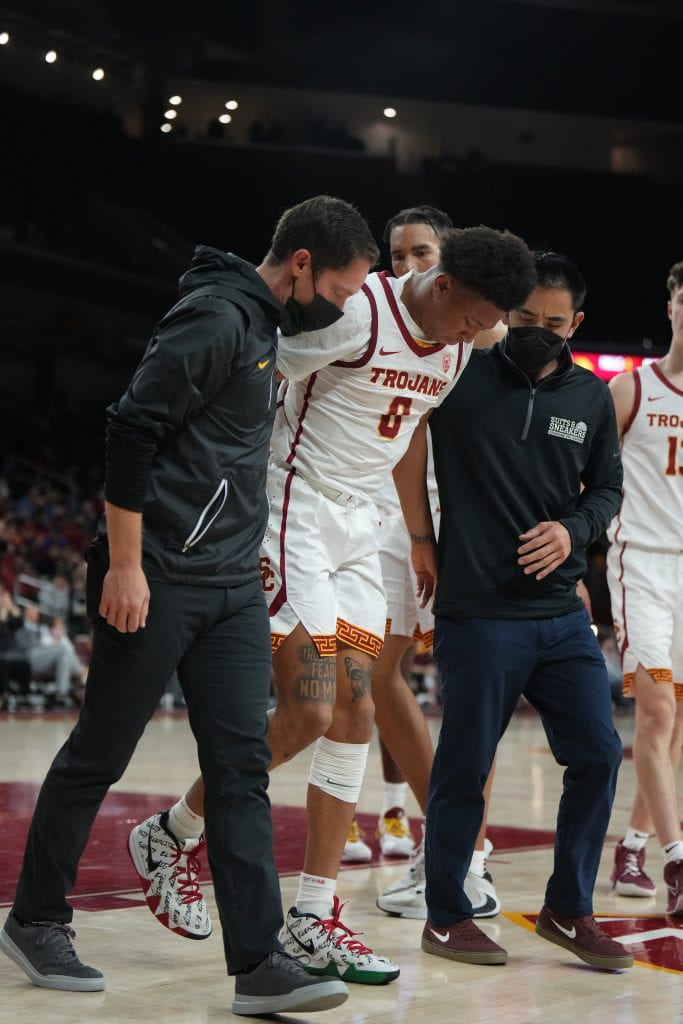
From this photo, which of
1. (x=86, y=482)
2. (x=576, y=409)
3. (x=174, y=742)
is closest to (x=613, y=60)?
(x=86, y=482)

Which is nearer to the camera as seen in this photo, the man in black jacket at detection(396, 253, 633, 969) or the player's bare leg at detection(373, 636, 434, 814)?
the man in black jacket at detection(396, 253, 633, 969)

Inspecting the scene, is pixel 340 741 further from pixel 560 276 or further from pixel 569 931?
pixel 560 276

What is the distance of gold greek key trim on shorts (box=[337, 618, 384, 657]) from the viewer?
419cm

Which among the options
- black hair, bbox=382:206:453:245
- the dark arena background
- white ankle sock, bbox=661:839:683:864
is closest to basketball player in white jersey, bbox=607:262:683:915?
white ankle sock, bbox=661:839:683:864

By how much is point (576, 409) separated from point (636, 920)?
1.82 metres

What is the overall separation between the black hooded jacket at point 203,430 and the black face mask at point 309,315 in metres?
0.13

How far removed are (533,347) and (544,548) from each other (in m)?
0.64

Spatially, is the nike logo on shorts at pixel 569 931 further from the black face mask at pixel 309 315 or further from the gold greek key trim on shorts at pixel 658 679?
the black face mask at pixel 309 315

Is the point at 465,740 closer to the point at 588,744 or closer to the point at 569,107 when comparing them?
the point at 588,744

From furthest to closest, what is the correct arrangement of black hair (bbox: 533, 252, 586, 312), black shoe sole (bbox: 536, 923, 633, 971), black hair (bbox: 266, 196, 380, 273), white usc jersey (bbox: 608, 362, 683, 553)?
1. white usc jersey (bbox: 608, 362, 683, 553)
2. black hair (bbox: 533, 252, 586, 312)
3. black shoe sole (bbox: 536, 923, 633, 971)
4. black hair (bbox: 266, 196, 380, 273)

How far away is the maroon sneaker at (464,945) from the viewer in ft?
12.8

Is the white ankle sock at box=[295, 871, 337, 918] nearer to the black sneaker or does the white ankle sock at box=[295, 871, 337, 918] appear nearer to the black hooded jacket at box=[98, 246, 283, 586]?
the black sneaker

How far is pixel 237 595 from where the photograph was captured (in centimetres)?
342

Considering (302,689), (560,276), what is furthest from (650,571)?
(302,689)
